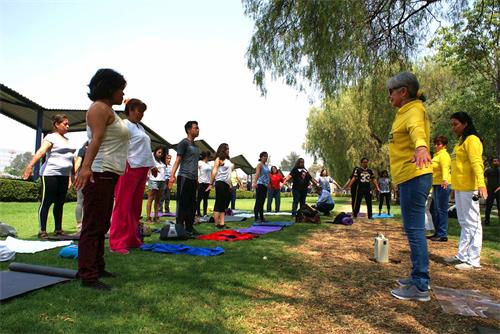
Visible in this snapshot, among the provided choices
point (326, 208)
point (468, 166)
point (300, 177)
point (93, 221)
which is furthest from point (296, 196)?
point (93, 221)

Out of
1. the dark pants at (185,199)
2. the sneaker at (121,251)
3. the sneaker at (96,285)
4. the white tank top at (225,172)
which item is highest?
the white tank top at (225,172)

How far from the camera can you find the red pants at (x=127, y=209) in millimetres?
4863

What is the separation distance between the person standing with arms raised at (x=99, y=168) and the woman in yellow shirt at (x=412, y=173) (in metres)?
2.60

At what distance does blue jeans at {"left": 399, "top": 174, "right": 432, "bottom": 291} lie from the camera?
10.9 feet

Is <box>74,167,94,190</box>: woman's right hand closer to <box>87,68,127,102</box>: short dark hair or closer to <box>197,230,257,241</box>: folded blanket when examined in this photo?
<box>87,68,127,102</box>: short dark hair

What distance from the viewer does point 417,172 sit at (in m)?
3.35

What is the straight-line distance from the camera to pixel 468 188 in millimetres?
4793

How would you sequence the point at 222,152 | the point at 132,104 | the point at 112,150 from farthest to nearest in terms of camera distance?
the point at 222,152 < the point at 132,104 < the point at 112,150

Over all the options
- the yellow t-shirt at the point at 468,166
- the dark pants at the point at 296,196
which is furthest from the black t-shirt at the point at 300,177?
the yellow t-shirt at the point at 468,166

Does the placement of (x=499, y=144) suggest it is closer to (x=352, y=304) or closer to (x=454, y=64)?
(x=454, y=64)

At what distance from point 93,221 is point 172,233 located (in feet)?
9.32

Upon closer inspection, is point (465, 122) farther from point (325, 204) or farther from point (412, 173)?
point (325, 204)

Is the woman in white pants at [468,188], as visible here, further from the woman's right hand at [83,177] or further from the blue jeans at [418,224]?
the woman's right hand at [83,177]

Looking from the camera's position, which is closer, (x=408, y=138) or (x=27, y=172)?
(x=408, y=138)
